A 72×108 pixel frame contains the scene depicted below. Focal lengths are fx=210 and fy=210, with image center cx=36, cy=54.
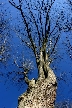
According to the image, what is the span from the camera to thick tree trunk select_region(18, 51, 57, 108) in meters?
8.12

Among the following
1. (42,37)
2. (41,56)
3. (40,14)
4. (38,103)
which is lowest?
(38,103)

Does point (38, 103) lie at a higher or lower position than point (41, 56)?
lower

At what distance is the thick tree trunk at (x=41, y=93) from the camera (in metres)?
8.12

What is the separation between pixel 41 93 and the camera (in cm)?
841

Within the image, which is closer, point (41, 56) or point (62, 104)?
point (41, 56)

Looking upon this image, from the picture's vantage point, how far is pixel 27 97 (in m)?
8.34

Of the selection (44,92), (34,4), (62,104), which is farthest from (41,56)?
(62,104)

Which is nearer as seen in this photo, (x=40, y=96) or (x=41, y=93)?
(x=40, y=96)

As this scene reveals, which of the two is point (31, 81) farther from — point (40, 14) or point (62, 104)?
point (62, 104)

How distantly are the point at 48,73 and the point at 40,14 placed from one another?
132 inches

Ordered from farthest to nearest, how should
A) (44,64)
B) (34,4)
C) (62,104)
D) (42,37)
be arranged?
(62,104) → (34,4) → (42,37) → (44,64)

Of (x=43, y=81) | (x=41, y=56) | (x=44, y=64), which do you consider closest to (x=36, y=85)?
(x=43, y=81)

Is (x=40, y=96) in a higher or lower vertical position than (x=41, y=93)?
lower

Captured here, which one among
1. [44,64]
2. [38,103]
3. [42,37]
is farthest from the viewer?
[42,37]
